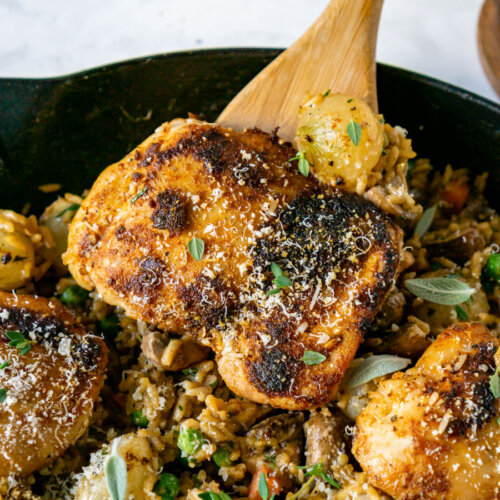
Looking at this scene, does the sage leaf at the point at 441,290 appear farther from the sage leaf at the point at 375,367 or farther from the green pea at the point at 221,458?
the green pea at the point at 221,458

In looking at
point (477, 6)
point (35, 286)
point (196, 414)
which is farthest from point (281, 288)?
point (477, 6)

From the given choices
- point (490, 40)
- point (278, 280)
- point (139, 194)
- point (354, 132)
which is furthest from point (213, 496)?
point (490, 40)

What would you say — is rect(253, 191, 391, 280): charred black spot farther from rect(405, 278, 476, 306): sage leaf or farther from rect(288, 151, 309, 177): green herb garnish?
rect(405, 278, 476, 306): sage leaf

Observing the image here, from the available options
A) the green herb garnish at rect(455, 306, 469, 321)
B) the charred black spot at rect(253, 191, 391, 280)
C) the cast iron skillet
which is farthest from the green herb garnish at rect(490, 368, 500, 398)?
the cast iron skillet

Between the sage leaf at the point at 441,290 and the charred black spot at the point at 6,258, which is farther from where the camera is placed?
the charred black spot at the point at 6,258

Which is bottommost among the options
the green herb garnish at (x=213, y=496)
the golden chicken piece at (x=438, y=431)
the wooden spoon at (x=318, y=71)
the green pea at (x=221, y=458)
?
the green herb garnish at (x=213, y=496)

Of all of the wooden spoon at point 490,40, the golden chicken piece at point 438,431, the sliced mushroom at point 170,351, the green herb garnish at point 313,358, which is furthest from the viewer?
the wooden spoon at point 490,40

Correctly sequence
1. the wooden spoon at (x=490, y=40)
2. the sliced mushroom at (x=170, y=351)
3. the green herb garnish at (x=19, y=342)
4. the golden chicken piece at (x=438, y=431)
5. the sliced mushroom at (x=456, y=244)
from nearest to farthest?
the golden chicken piece at (x=438, y=431) → the green herb garnish at (x=19, y=342) → the sliced mushroom at (x=170, y=351) → the sliced mushroom at (x=456, y=244) → the wooden spoon at (x=490, y=40)

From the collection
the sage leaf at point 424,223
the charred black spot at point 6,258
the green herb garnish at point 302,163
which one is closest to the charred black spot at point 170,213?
the green herb garnish at point 302,163
